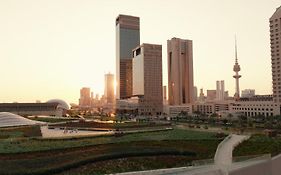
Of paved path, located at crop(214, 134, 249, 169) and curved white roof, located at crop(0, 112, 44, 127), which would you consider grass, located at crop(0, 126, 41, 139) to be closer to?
curved white roof, located at crop(0, 112, 44, 127)

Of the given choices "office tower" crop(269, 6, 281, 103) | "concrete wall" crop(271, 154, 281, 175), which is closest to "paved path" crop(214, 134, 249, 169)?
"concrete wall" crop(271, 154, 281, 175)

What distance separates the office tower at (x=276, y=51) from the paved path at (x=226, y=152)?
8921 centimetres

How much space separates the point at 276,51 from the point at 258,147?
99714 mm

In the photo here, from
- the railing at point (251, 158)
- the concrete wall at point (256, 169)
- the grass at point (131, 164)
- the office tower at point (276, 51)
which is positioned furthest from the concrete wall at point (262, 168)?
the office tower at point (276, 51)

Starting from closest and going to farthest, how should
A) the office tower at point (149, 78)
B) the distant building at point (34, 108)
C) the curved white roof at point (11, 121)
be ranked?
the curved white roof at point (11, 121)
the distant building at point (34, 108)
the office tower at point (149, 78)

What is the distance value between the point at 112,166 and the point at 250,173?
45.1 feet

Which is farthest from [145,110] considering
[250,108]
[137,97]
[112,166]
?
[112,166]

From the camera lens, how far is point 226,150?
36969mm

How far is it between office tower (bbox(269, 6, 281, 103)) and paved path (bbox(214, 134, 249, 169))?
89211 millimetres

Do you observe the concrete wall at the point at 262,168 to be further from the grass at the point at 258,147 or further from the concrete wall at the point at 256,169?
the grass at the point at 258,147

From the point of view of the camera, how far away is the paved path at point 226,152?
95.5ft

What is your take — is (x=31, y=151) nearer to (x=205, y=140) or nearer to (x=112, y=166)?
(x=112, y=166)

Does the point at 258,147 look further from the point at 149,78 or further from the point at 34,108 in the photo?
the point at 149,78

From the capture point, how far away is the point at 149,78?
189 m
